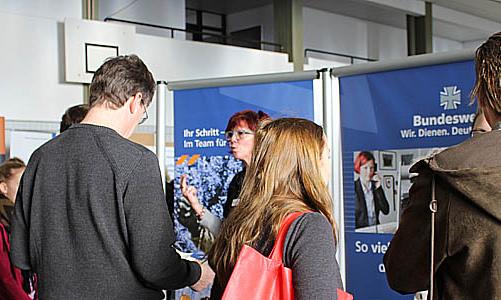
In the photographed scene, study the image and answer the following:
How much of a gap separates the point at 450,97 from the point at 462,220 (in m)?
1.51

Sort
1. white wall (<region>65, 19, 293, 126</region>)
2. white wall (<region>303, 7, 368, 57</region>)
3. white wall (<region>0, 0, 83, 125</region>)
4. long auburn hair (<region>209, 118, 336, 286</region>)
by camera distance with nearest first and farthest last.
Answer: long auburn hair (<region>209, 118, 336, 286</region>)
white wall (<region>0, 0, 83, 125</region>)
white wall (<region>65, 19, 293, 126</region>)
white wall (<region>303, 7, 368, 57</region>)

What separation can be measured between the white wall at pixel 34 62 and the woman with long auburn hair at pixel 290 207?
16.0ft

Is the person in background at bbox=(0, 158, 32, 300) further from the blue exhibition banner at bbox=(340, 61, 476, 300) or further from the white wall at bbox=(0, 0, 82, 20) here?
the white wall at bbox=(0, 0, 82, 20)

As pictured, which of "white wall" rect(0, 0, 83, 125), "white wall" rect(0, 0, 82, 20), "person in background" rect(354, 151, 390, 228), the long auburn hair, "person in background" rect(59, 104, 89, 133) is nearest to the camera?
the long auburn hair

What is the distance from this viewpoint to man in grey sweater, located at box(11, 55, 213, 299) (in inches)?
82.1

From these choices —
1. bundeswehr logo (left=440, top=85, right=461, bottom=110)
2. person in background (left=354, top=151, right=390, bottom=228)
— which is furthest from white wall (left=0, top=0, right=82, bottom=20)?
bundeswehr logo (left=440, top=85, right=461, bottom=110)

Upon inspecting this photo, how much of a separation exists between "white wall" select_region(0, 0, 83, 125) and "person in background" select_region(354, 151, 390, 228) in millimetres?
4027

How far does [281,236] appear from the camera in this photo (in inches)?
69.5

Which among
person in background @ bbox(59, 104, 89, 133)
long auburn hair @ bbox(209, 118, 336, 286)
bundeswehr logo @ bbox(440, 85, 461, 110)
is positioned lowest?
long auburn hair @ bbox(209, 118, 336, 286)

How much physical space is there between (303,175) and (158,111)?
2.18 metres

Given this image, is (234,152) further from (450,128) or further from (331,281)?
(331,281)

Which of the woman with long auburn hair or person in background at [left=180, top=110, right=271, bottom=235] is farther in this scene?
person in background at [left=180, top=110, right=271, bottom=235]

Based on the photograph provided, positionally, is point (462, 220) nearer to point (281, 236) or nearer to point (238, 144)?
point (281, 236)

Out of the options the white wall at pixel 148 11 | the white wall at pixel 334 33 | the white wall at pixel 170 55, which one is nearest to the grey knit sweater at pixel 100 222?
the white wall at pixel 170 55
